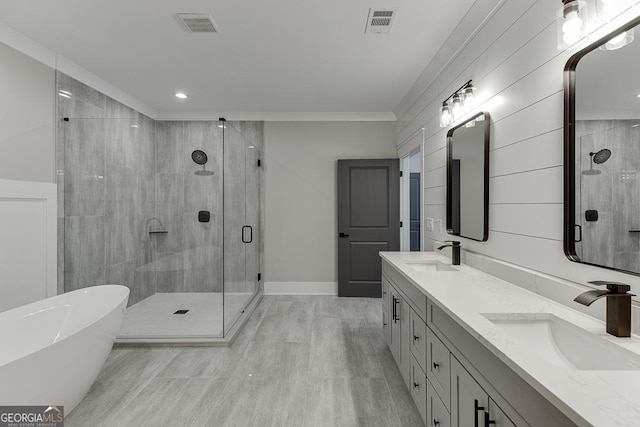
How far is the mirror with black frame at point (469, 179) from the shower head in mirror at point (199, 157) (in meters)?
2.52

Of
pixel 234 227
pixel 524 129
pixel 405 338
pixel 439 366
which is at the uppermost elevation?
pixel 524 129

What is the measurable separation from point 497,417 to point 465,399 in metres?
0.25

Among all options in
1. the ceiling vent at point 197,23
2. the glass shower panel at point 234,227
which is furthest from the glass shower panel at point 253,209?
the ceiling vent at point 197,23

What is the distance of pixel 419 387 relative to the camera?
192 cm

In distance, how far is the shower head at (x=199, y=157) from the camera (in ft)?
11.8

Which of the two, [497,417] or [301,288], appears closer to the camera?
[497,417]

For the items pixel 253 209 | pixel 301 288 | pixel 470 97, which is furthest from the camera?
pixel 301 288

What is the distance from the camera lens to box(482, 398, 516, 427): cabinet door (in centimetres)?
100

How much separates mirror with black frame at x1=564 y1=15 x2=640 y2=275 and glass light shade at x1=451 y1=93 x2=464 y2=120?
1.13 meters

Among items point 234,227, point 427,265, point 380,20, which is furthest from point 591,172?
point 234,227

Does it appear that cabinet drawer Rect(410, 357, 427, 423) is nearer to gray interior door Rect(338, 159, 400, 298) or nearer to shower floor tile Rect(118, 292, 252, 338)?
shower floor tile Rect(118, 292, 252, 338)

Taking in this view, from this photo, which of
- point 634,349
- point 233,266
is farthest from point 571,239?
point 233,266

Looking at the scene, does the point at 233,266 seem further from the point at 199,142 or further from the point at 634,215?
the point at 634,215

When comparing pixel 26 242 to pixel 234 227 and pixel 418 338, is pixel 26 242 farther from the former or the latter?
pixel 418 338
